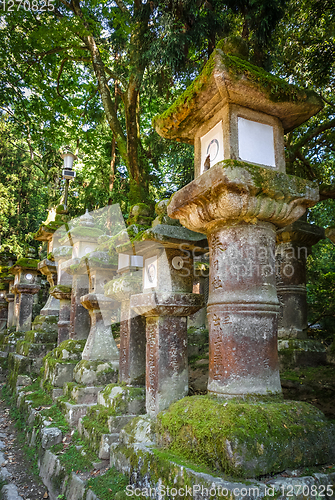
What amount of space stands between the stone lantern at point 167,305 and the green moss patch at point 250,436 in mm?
727

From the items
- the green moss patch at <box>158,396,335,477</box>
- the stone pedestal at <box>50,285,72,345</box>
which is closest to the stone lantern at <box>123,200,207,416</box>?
the green moss patch at <box>158,396,335,477</box>

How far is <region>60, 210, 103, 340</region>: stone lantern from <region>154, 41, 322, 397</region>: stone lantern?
3.10 m

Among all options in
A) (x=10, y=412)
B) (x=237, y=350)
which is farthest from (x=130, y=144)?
(x=237, y=350)

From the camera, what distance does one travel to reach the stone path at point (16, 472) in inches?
138

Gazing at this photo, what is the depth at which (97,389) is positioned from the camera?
4.43 meters

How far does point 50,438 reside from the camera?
156 inches

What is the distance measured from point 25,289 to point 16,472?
5.85m

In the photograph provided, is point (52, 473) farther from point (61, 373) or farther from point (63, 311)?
point (63, 311)

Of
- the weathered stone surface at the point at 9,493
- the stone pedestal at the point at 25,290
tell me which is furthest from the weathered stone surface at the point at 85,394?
the stone pedestal at the point at 25,290

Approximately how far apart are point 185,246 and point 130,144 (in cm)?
557

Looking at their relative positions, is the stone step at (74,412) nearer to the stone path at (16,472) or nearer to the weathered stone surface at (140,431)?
the stone path at (16,472)

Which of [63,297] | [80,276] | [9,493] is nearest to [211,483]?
[9,493]

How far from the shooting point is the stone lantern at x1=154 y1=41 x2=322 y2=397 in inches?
101

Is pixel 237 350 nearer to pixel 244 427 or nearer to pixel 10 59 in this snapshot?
pixel 244 427
